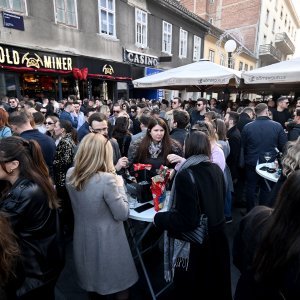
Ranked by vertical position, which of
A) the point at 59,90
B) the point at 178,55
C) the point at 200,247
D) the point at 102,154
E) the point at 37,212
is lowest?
the point at 200,247

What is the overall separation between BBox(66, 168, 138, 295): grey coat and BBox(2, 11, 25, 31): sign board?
8.79 metres

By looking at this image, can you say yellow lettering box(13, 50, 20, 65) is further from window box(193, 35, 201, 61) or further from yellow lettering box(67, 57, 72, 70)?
window box(193, 35, 201, 61)

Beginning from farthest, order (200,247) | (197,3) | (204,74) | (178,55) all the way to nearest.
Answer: (197,3), (178,55), (204,74), (200,247)

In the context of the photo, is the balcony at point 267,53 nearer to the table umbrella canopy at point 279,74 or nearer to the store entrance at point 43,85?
the store entrance at point 43,85

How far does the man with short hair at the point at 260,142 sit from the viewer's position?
4.06 metres

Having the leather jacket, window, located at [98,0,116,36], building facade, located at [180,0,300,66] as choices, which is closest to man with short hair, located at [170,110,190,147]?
the leather jacket

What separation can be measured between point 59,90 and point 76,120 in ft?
16.5

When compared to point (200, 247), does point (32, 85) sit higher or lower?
higher

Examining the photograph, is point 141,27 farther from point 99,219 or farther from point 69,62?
point 99,219

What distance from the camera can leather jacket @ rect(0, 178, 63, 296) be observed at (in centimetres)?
169

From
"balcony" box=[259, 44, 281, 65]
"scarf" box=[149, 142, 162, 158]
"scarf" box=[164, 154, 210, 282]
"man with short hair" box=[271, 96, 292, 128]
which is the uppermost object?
"balcony" box=[259, 44, 281, 65]

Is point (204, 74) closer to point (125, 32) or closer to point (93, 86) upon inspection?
point (93, 86)

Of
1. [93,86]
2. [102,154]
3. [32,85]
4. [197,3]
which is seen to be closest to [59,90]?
[32,85]

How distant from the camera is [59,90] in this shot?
10.7m
